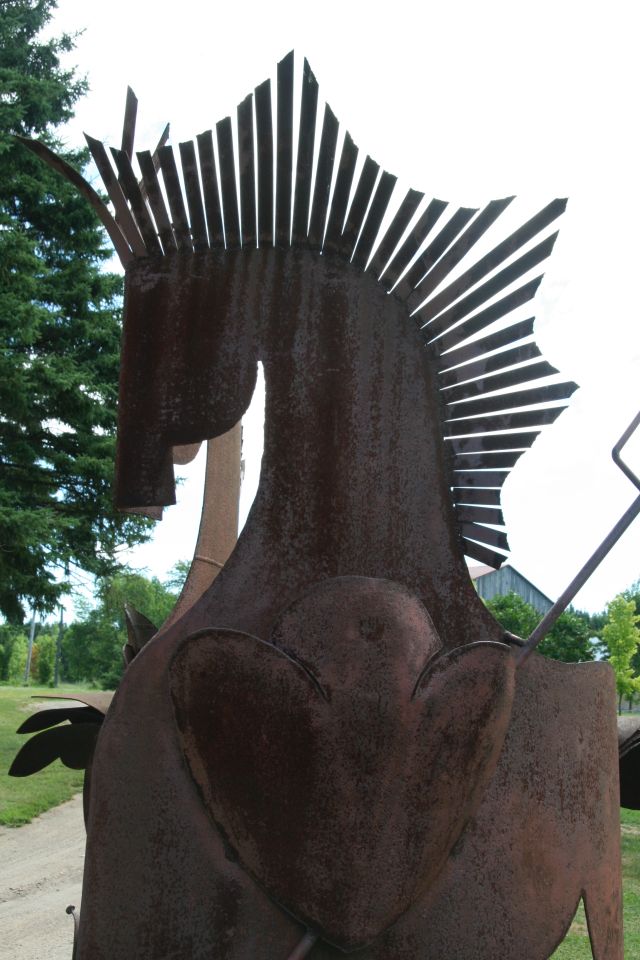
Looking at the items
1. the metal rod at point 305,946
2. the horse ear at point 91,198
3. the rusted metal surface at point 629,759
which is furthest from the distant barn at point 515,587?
the metal rod at point 305,946

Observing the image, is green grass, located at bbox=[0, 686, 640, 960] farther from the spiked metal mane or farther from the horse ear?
the horse ear

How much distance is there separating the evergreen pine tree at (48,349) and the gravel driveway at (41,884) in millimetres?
5071

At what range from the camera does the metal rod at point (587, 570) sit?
Result: 6.85 ft

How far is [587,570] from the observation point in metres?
2.13

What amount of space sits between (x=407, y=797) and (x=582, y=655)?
2080cm

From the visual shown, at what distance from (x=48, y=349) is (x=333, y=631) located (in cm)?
1410

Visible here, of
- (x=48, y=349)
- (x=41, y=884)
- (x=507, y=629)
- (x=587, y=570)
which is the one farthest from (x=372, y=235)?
(x=48, y=349)

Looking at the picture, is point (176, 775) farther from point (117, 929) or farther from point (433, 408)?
point (433, 408)

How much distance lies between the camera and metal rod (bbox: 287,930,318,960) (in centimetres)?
189

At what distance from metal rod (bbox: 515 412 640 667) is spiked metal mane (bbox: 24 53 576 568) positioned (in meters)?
0.28

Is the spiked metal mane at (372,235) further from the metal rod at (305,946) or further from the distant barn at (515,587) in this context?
the distant barn at (515,587)

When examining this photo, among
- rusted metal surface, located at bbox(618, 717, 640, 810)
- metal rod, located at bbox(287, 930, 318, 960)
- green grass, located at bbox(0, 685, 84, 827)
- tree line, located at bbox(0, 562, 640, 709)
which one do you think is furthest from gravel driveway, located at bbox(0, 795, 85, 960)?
metal rod, located at bbox(287, 930, 318, 960)

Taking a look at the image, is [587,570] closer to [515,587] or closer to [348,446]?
[348,446]

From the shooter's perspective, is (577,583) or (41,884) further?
(41,884)
